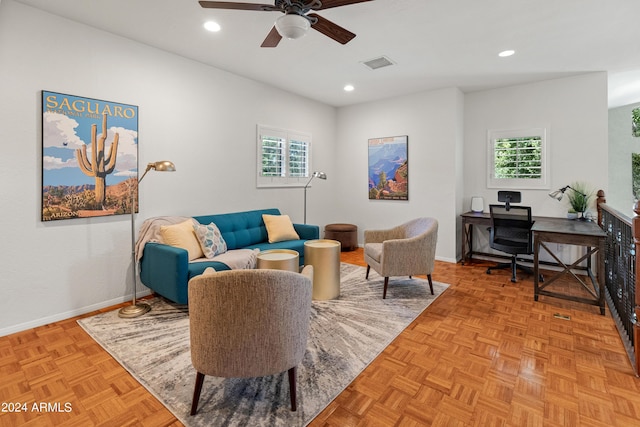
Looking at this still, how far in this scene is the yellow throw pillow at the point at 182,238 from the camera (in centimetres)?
323

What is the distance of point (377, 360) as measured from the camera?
2.27 metres

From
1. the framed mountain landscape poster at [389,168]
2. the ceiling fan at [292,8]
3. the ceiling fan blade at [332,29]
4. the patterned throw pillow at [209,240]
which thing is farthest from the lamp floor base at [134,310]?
the framed mountain landscape poster at [389,168]

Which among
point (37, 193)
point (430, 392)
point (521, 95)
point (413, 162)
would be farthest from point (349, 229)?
point (37, 193)

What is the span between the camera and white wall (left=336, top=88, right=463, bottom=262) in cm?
503

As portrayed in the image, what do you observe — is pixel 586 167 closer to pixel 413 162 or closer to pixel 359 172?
pixel 413 162

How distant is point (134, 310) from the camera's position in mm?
3031

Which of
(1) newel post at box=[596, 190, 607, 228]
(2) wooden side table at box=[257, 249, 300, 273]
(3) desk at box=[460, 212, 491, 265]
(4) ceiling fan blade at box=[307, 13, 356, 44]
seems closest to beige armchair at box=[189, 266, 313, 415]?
(2) wooden side table at box=[257, 249, 300, 273]

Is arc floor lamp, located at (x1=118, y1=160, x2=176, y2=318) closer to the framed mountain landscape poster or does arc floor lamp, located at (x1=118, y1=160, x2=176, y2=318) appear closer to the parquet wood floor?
the parquet wood floor

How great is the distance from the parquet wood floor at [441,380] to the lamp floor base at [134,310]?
1.13 ft

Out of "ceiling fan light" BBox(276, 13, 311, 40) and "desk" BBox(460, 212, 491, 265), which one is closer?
"ceiling fan light" BBox(276, 13, 311, 40)

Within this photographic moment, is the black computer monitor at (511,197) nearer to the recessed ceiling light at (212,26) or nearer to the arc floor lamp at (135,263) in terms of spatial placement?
the recessed ceiling light at (212,26)

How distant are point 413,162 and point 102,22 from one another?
4.51m

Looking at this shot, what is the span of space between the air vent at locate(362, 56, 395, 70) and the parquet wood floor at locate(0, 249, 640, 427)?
9.93ft

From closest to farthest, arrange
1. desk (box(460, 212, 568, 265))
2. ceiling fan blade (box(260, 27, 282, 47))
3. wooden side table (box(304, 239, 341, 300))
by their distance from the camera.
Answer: ceiling fan blade (box(260, 27, 282, 47)) → wooden side table (box(304, 239, 341, 300)) → desk (box(460, 212, 568, 265))
